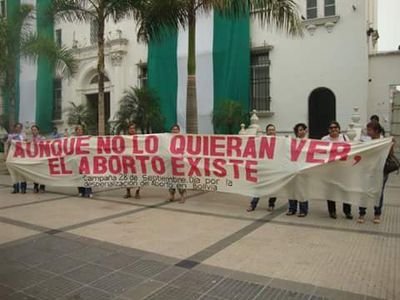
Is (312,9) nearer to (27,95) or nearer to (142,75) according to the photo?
(142,75)

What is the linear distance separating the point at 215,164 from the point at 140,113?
8.72 metres

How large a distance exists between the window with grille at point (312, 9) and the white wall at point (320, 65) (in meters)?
0.20

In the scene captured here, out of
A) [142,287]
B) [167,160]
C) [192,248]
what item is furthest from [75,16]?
[142,287]

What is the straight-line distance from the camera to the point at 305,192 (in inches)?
291

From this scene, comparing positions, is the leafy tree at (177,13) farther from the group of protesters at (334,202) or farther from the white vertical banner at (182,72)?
the white vertical banner at (182,72)

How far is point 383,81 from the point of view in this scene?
51.4 feet

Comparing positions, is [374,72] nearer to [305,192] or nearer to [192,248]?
[305,192]

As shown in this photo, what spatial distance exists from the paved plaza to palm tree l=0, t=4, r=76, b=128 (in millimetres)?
8590

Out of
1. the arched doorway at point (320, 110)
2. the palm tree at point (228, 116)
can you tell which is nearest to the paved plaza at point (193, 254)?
the palm tree at point (228, 116)

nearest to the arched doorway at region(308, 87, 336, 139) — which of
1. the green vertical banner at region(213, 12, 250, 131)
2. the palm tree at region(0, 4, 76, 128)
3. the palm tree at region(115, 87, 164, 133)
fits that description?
the green vertical banner at region(213, 12, 250, 131)

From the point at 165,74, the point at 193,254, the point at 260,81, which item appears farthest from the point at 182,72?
the point at 193,254

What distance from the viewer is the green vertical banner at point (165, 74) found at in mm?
18594

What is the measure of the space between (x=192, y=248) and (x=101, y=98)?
8.45m

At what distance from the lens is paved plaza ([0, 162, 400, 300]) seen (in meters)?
4.13
